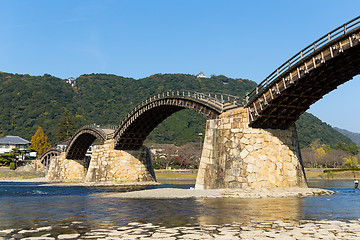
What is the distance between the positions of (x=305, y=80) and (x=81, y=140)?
219 ft

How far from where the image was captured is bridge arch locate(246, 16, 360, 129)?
26.4 metres

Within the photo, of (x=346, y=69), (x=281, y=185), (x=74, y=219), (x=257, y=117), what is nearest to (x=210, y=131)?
(x=257, y=117)

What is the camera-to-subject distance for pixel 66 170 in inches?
3580

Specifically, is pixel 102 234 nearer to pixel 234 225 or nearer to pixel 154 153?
pixel 234 225

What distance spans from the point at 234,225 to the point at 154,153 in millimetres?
121060

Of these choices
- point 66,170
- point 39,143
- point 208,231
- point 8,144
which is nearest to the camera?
point 208,231

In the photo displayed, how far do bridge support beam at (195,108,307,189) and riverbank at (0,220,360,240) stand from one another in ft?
62.5

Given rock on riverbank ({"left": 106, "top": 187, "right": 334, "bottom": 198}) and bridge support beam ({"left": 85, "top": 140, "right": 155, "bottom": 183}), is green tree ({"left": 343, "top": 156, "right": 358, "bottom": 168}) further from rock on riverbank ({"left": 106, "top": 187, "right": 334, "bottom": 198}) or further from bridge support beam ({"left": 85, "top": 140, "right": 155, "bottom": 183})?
rock on riverbank ({"left": 106, "top": 187, "right": 334, "bottom": 198})

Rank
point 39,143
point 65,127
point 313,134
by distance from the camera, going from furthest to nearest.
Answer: point 313,134, point 65,127, point 39,143

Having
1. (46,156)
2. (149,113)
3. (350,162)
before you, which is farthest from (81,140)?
(350,162)

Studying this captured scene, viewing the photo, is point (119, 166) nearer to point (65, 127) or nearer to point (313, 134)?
point (65, 127)

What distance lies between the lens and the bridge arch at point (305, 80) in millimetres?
26406

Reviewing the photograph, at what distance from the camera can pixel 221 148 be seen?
35.4m

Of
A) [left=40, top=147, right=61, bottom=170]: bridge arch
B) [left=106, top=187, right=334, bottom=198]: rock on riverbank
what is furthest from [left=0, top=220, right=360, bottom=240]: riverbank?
[left=40, top=147, right=61, bottom=170]: bridge arch
